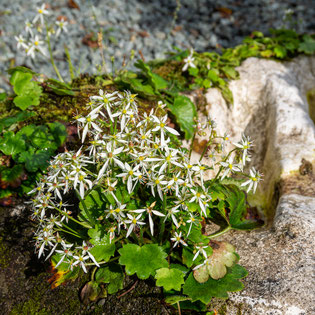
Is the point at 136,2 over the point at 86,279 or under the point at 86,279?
over

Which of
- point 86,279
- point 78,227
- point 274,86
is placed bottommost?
point 86,279

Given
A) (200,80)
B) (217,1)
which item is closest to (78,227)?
(200,80)

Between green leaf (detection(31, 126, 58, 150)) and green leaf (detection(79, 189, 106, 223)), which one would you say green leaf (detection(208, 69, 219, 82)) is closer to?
green leaf (detection(31, 126, 58, 150))

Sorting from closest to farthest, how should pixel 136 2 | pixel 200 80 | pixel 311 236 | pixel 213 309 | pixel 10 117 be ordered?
1. pixel 213 309
2. pixel 311 236
3. pixel 10 117
4. pixel 200 80
5. pixel 136 2

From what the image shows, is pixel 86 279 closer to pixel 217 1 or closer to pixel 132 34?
pixel 132 34

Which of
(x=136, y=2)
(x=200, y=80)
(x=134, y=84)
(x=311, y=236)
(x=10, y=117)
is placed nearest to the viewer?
(x=311, y=236)

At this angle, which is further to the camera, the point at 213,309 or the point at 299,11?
the point at 299,11
